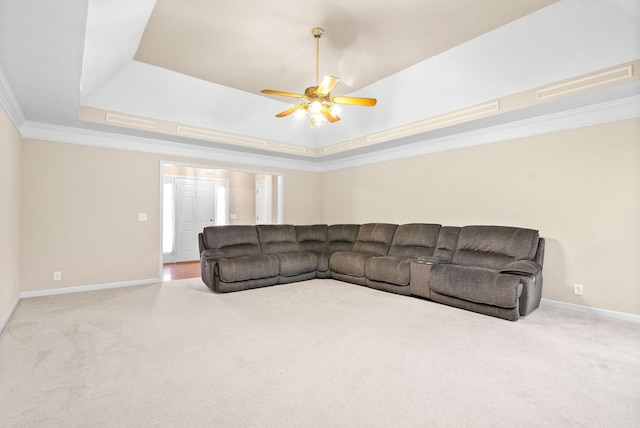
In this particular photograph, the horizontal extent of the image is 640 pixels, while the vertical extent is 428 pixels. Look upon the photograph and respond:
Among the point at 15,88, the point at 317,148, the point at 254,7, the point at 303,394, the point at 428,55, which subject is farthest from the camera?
the point at 317,148

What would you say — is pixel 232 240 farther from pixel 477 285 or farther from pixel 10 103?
pixel 477 285

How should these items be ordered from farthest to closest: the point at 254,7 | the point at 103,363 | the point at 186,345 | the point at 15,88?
the point at 15,88, the point at 254,7, the point at 186,345, the point at 103,363

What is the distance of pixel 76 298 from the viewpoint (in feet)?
14.0

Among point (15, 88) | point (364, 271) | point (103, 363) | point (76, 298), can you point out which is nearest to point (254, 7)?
point (15, 88)

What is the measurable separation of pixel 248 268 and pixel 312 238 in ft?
5.63

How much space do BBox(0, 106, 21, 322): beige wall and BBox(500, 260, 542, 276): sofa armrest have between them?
5218 millimetres

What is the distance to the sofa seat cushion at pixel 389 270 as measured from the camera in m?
4.38

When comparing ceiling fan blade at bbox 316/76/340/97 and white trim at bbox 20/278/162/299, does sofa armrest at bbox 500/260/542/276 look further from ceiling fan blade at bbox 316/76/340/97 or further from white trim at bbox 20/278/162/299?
white trim at bbox 20/278/162/299

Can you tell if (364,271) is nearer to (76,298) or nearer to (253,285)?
(253,285)

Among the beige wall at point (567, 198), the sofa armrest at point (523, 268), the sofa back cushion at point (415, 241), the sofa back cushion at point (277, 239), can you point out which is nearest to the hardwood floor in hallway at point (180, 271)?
the sofa back cushion at point (277, 239)

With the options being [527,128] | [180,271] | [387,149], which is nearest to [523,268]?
[527,128]

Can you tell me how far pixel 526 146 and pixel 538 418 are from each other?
3.64m

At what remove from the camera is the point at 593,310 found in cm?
370

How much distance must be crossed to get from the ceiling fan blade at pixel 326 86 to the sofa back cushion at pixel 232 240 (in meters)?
2.86
